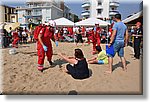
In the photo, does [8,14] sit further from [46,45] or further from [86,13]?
[86,13]

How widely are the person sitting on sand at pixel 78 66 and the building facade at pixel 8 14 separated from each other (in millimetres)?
810

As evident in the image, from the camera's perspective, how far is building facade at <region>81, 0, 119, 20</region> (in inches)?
106

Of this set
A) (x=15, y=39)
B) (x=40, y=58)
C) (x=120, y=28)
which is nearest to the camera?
(x=120, y=28)

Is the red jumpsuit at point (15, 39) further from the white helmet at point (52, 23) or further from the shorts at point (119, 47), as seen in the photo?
the shorts at point (119, 47)

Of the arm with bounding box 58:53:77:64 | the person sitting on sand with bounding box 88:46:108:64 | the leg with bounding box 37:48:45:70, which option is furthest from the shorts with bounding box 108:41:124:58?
the leg with bounding box 37:48:45:70

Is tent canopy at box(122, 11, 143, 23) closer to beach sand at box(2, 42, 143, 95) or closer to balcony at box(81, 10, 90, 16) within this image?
beach sand at box(2, 42, 143, 95)

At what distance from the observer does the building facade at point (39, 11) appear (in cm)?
273

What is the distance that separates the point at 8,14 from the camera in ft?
8.98

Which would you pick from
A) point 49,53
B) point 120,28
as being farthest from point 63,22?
point 120,28

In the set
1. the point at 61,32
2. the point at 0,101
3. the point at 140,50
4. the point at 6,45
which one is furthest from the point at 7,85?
the point at 140,50

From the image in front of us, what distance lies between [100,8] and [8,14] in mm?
1055

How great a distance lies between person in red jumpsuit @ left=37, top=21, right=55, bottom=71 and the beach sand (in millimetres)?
58

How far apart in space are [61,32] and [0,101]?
1035 mm

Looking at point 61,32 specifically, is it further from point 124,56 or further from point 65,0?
point 124,56
